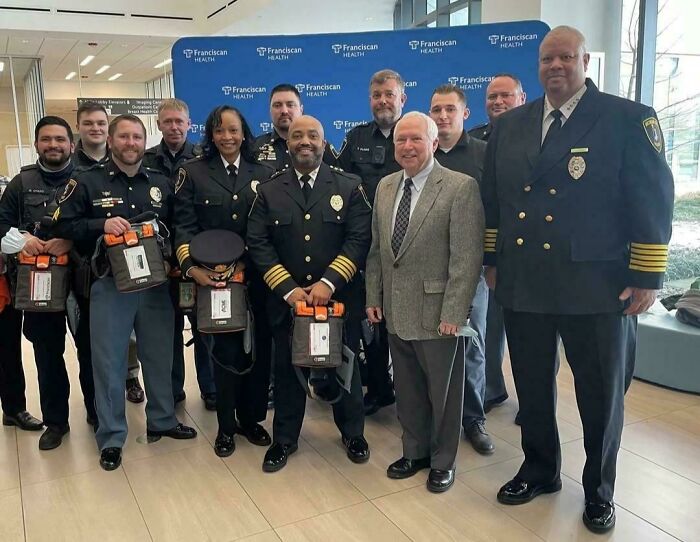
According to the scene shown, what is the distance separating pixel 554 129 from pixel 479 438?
5.08 feet

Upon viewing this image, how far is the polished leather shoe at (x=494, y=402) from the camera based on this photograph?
350 cm

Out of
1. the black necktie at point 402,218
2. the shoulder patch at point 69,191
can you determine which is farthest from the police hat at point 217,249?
the black necktie at point 402,218

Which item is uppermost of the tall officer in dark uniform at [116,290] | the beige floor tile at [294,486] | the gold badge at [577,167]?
the gold badge at [577,167]

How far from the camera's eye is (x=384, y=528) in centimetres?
233

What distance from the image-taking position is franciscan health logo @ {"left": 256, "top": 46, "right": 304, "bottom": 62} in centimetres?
501

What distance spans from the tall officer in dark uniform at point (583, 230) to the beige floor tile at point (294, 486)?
98 centimetres

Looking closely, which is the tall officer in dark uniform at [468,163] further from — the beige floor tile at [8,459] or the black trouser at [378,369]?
the beige floor tile at [8,459]

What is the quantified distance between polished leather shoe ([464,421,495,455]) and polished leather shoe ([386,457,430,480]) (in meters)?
0.32

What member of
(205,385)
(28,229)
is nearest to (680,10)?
(205,385)

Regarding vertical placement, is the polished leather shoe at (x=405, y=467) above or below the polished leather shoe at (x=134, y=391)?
above

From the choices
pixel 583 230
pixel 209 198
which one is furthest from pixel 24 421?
pixel 583 230

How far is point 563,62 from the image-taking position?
2123mm

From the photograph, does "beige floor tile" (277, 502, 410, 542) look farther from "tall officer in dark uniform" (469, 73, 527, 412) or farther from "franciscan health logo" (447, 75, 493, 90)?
"franciscan health logo" (447, 75, 493, 90)

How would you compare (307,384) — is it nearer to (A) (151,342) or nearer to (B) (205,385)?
(A) (151,342)
